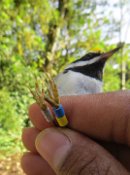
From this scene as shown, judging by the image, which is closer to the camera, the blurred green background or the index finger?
the index finger

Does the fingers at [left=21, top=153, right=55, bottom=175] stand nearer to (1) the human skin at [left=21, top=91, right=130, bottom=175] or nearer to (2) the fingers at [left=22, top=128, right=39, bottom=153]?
(2) the fingers at [left=22, top=128, right=39, bottom=153]

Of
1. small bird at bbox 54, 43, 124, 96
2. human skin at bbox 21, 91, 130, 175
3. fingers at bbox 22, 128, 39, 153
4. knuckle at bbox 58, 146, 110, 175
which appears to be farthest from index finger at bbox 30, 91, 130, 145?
small bird at bbox 54, 43, 124, 96

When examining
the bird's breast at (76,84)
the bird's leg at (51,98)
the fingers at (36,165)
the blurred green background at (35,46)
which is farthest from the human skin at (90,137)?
the blurred green background at (35,46)

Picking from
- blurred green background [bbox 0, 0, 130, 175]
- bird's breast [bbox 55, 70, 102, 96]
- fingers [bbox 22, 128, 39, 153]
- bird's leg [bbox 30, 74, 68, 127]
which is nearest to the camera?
bird's leg [bbox 30, 74, 68, 127]

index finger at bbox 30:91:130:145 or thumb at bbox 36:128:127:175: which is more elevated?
index finger at bbox 30:91:130:145

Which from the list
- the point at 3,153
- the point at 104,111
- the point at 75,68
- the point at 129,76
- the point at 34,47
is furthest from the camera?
the point at 129,76

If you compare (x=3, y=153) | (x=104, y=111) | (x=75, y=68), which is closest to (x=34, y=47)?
(x=3, y=153)

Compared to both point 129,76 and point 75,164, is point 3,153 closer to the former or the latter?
point 75,164

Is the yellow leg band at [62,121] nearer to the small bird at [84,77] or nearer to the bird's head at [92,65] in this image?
the small bird at [84,77]
